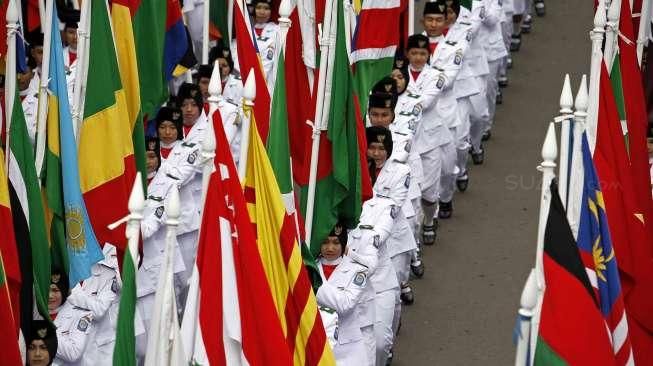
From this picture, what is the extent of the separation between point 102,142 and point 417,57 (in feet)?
13.7

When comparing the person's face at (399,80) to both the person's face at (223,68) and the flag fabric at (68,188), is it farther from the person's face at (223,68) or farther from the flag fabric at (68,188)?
the flag fabric at (68,188)

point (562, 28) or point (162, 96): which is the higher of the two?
point (162, 96)

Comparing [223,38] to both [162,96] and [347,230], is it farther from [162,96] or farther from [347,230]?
[347,230]

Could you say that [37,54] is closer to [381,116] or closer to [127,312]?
[381,116]

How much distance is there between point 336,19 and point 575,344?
3.29 m

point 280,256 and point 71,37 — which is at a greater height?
point 280,256

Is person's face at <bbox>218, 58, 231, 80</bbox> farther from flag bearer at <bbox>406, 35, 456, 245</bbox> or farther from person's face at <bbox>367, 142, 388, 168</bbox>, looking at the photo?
person's face at <bbox>367, 142, 388, 168</bbox>

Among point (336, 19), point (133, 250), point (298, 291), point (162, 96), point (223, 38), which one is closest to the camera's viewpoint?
point (133, 250)

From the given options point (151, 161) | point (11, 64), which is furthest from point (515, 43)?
point (11, 64)

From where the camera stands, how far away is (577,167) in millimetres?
10234

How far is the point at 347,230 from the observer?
12672 millimetres

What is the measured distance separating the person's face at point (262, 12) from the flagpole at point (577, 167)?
6501 mm

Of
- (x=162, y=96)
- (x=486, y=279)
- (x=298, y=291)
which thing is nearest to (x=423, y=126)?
(x=486, y=279)

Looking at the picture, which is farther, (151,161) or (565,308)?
(151,161)
